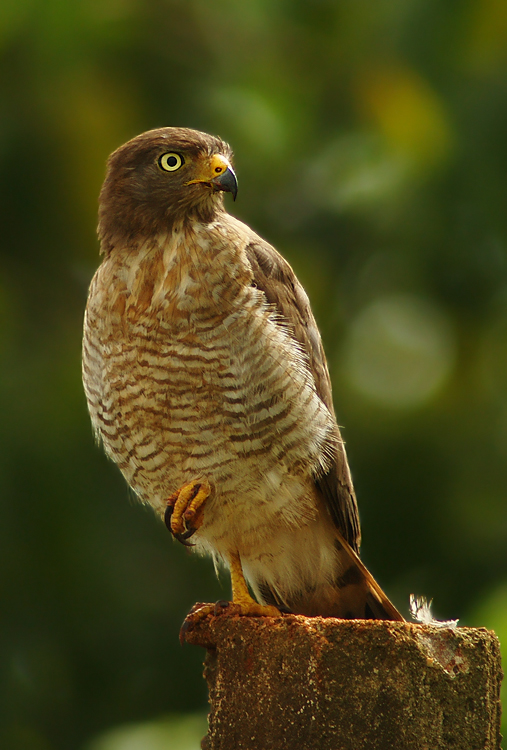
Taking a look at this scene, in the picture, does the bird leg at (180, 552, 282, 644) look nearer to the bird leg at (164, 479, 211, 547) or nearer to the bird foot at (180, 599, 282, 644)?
the bird foot at (180, 599, 282, 644)

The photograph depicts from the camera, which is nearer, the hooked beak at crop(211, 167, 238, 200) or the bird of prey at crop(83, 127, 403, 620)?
the bird of prey at crop(83, 127, 403, 620)

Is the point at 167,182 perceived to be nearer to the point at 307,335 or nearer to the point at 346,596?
the point at 307,335

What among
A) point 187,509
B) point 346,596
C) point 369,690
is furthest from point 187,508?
point 369,690

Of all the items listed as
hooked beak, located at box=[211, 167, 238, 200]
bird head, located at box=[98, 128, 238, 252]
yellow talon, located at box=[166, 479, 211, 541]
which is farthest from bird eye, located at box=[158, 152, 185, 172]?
yellow talon, located at box=[166, 479, 211, 541]

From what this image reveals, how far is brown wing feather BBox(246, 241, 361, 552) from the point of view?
2.68m

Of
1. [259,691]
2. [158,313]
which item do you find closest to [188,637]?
[259,691]

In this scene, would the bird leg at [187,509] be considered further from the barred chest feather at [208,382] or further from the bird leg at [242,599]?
the bird leg at [242,599]

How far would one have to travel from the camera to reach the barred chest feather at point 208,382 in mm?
2469

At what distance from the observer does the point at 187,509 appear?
2533 millimetres

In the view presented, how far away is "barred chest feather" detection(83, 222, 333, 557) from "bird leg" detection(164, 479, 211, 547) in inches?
1.5

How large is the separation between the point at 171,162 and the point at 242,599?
139 centimetres

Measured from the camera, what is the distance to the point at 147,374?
2506mm

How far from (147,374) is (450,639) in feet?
3.83

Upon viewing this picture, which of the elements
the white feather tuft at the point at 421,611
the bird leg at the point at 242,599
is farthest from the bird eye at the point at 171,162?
the white feather tuft at the point at 421,611
